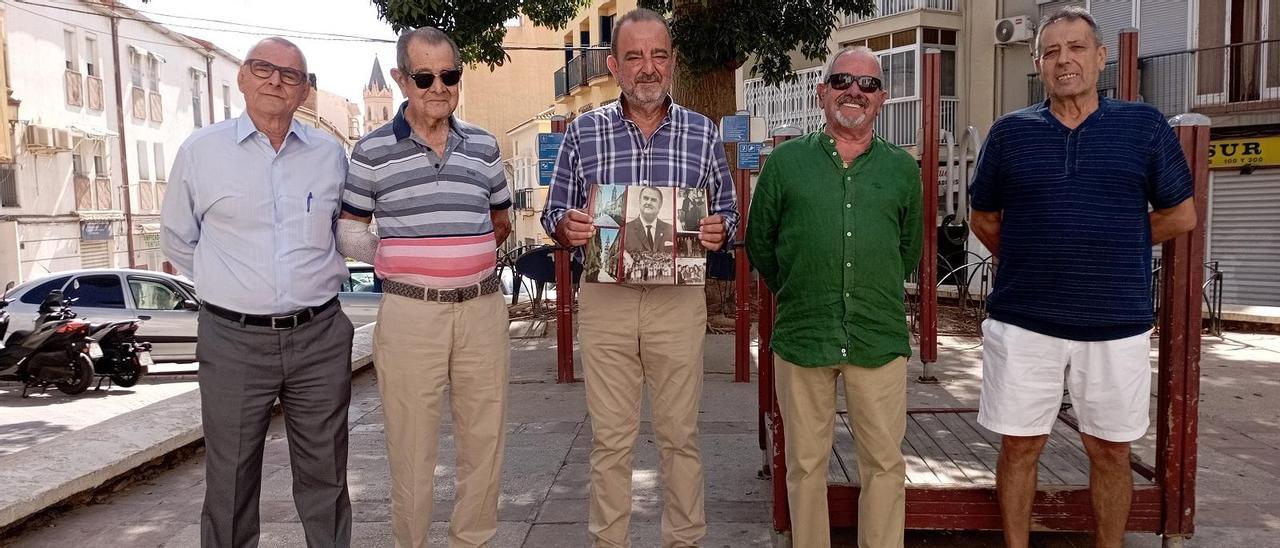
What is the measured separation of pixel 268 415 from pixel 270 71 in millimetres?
1293

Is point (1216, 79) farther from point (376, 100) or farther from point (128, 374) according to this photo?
point (376, 100)

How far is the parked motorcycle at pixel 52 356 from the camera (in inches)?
402

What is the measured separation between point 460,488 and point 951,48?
64.7 ft

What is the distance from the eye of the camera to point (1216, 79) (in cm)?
1650

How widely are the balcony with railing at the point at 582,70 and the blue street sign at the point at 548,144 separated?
21.2 metres

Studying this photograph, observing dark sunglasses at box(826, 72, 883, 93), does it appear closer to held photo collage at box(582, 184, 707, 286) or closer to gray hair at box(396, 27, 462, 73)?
held photo collage at box(582, 184, 707, 286)

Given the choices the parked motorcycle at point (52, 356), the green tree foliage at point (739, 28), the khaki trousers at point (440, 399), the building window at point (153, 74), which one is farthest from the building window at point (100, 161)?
the khaki trousers at point (440, 399)

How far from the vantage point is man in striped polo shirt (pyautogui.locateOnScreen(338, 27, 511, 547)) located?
3.23m

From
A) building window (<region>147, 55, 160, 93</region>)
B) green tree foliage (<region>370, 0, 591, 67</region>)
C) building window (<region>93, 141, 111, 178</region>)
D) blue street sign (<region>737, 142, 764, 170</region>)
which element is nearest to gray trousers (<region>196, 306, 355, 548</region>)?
blue street sign (<region>737, 142, 764, 170</region>)

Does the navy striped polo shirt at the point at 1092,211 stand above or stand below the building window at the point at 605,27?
below

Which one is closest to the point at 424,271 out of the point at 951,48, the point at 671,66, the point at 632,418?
the point at 632,418

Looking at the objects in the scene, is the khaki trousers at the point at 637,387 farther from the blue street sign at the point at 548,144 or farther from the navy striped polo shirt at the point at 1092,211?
the blue street sign at the point at 548,144

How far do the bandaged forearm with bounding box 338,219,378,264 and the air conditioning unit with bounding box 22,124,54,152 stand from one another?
92.5 ft

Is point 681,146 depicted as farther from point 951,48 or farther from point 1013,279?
point 951,48
